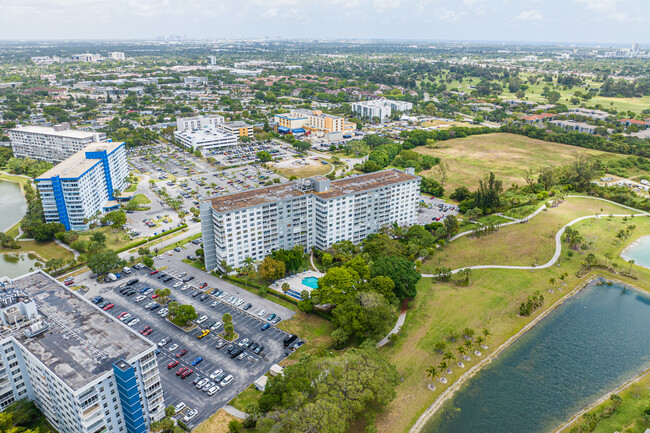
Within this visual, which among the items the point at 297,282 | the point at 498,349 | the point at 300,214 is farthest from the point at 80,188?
the point at 498,349

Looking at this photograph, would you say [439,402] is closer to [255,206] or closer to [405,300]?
[405,300]

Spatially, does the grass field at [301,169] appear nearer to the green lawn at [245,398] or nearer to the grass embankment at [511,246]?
the grass embankment at [511,246]

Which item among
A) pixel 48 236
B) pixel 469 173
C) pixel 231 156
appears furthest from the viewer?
pixel 231 156

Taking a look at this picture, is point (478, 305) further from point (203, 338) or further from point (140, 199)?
point (140, 199)

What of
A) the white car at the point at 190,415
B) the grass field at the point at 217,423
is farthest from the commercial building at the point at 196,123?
the grass field at the point at 217,423

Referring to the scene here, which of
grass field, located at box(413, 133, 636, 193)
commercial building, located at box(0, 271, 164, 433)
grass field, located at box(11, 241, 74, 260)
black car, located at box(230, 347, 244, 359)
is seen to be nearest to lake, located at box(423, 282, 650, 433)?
black car, located at box(230, 347, 244, 359)

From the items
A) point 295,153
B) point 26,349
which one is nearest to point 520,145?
point 295,153

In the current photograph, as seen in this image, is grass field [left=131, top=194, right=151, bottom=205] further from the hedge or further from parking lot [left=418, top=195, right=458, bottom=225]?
parking lot [left=418, top=195, right=458, bottom=225]
